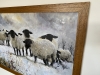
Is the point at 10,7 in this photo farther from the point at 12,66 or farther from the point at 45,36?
the point at 12,66

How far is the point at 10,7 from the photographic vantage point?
109 cm

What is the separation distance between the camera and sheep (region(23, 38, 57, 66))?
0.89m

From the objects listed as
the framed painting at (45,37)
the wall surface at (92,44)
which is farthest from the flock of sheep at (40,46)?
the wall surface at (92,44)

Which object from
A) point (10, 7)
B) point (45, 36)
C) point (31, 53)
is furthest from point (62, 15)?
point (10, 7)

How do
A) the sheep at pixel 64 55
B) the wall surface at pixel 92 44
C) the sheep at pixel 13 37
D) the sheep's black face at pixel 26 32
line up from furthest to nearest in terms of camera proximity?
the sheep at pixel 13 37 → the sheep's black face at pixel 26 32 → the sheep at pixel 64 55 → the wall surface at pixel 92 44

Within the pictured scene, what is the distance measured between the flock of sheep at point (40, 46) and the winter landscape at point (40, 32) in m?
0.03

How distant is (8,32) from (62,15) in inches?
28.3

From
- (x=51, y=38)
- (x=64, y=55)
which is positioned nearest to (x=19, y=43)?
(x=51, y=38)

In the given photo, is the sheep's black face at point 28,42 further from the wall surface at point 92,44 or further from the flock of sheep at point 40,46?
the wall surface at point 92,44

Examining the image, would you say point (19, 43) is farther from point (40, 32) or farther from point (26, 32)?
point (40, 32)

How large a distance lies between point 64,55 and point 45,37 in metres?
0.24

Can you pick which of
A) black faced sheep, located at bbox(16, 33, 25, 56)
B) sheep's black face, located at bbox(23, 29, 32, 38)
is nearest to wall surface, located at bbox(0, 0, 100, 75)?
sheep's black face, located at bbox(23, 29, 32, 38)

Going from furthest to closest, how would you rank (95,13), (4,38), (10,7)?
(4,38)
(10,7)
(95,13)

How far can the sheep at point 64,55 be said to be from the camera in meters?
0.82
